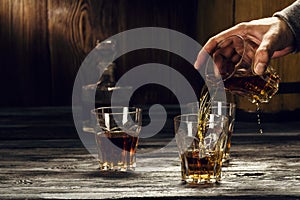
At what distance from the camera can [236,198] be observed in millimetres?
1251

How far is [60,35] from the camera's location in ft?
8.46

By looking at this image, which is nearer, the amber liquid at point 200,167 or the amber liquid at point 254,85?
the amber liquid at point 200,167

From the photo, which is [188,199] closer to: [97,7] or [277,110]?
[277,110]

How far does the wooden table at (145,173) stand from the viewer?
1.29 meters

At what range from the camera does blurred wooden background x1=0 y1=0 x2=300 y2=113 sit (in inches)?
101

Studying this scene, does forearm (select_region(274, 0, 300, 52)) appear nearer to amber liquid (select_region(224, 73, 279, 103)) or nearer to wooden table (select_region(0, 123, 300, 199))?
amber liquid (select_region(224, 73, 279, 103))

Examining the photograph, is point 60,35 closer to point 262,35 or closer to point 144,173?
point 262,35

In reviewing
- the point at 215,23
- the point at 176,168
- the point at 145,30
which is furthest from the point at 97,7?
the point at 176,168

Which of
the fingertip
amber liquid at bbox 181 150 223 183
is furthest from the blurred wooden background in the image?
amber liquid at bbox 181 150 223 183

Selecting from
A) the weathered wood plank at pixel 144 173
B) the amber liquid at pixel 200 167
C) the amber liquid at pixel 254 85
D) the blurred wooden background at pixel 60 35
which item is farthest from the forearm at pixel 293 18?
the blurred wooden background at pixel 60 35

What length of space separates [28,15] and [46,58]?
6.8 inches

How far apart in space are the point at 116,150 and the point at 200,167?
0.70 feet

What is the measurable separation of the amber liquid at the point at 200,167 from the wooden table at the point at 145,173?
3 centimetres

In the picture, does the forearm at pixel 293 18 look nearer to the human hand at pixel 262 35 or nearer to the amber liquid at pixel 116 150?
the human hand at pixel 262 35
